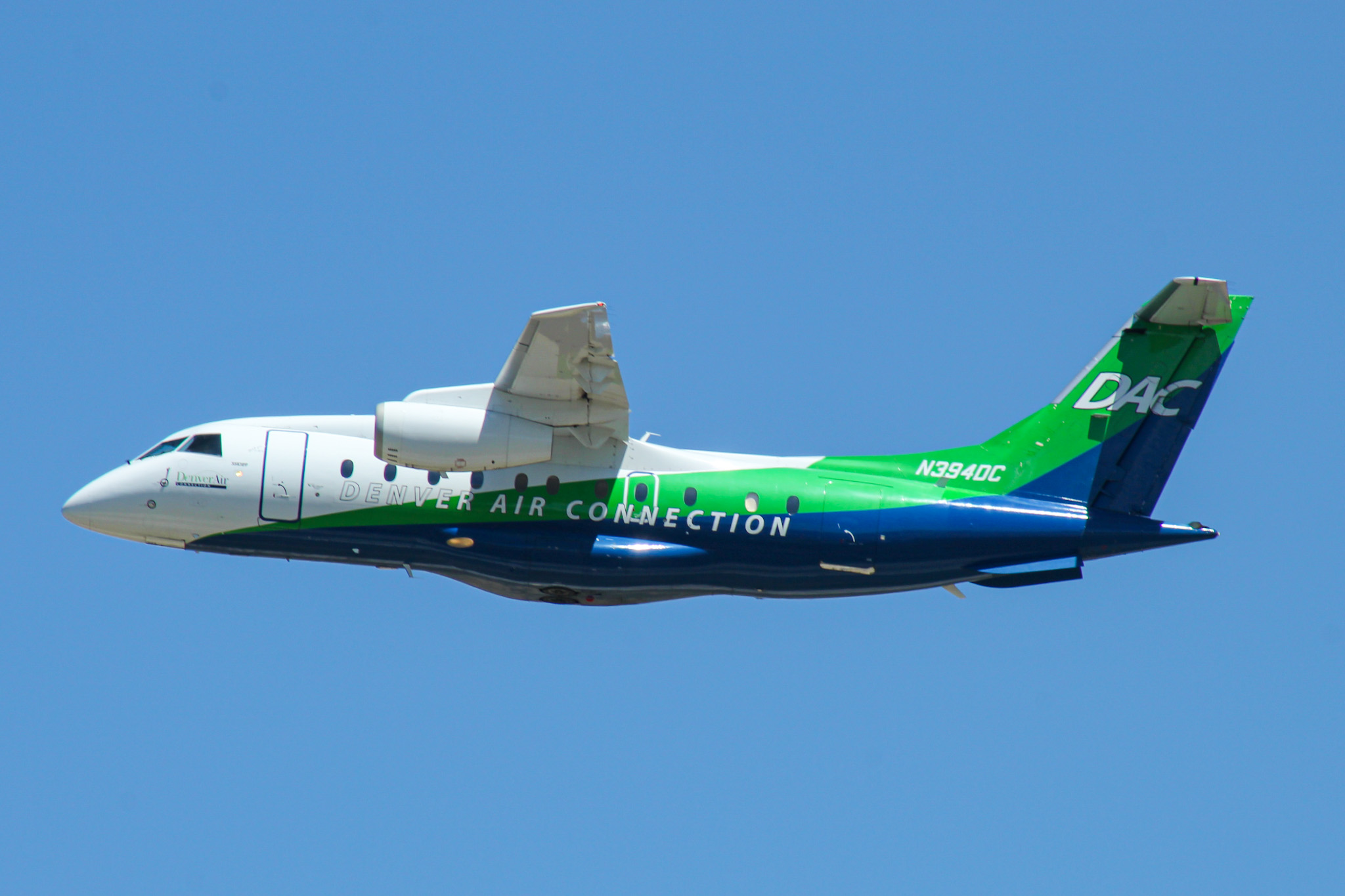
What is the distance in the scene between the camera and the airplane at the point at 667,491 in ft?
57.8

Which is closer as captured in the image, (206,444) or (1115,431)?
(1115,431)

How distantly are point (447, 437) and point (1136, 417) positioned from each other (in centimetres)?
768

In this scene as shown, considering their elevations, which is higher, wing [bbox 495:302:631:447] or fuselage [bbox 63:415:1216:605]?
wing [bbox 495:302:631:447]

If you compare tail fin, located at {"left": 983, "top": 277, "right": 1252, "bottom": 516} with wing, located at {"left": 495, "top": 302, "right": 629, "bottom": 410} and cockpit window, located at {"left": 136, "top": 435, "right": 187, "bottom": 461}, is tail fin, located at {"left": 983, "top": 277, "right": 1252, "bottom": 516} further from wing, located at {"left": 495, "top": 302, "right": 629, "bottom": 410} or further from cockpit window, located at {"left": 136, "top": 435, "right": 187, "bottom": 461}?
cockpit window, located at {"left": 136, "top": 435, "right": 187, "bottom": 461}

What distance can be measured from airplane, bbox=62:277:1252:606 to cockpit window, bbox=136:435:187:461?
32 cm

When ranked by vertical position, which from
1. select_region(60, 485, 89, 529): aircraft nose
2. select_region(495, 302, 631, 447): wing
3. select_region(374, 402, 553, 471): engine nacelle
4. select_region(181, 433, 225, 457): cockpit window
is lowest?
select_region(60, 485, 89, 529): aircraft nose

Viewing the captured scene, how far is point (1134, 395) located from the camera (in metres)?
18.1

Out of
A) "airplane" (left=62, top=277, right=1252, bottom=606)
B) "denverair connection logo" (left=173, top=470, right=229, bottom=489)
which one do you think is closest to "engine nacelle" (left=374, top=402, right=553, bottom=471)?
"airplane" (left=62, top=277, right=1252, bottom=606)

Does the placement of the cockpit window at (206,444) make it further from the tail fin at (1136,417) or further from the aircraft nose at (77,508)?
the tail fin at (1136,417)

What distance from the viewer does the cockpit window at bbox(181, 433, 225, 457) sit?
18953mm

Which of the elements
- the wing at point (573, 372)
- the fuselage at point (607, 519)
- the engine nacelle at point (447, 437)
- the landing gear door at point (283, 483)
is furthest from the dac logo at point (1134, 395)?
the landing gear door at point (283, 483)

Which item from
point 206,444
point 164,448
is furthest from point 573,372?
point 164,448

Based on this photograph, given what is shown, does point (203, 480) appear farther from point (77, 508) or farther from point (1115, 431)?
point (1115, 431)

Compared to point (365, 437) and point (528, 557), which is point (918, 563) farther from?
point (365, 437)
